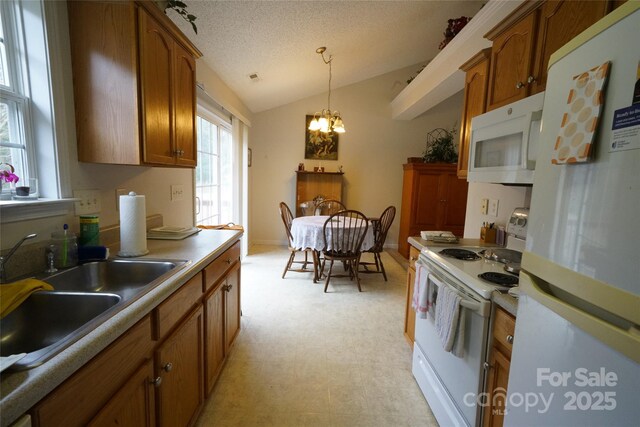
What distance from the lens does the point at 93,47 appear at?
130 centimetres

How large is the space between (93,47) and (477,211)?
8.51 ft

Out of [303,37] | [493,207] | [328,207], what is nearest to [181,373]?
[493,207]

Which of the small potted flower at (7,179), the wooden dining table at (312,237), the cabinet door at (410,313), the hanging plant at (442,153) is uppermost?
the hanging plant at (442,153)

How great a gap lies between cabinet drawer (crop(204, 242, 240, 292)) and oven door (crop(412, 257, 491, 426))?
1164mm

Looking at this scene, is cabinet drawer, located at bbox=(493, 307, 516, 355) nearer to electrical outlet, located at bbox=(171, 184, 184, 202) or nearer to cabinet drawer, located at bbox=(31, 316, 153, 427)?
cabinet drawer, located at bbox=(31, 316, 153, 427)

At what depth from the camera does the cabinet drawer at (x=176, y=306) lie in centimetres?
102

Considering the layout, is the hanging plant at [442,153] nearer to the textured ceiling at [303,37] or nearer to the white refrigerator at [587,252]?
the textured ceiling at [303,37]

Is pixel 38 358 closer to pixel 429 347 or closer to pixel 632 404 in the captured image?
pixel 632 404

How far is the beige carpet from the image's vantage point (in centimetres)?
159

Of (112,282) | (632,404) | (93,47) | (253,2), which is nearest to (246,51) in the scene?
(253,2)

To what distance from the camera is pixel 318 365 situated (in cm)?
200

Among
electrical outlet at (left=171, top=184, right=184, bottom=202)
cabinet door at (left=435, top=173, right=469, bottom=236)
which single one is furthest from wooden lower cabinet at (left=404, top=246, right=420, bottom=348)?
cabinet door at (left=435, top=173, right=469, bottom=236)

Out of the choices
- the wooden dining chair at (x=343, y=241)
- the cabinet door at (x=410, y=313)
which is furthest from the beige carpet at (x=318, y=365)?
the wooden dining chair at (x=343, y=241)

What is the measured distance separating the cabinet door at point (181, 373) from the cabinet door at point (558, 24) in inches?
77.2
